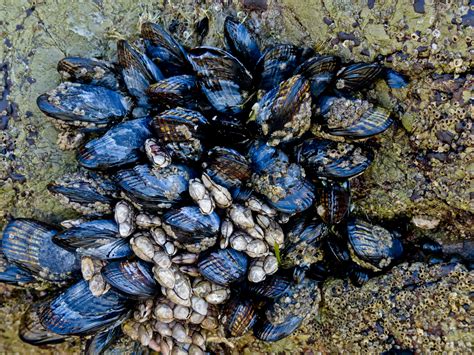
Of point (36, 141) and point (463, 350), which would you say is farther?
point (36, 141)

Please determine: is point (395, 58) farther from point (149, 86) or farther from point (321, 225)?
point (149, 86)

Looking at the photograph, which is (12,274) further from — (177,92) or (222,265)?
(177,92)

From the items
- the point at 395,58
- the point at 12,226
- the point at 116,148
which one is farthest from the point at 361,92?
the point at 12,226

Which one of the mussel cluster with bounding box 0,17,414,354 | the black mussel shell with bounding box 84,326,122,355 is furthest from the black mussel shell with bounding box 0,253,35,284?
the black mussel shell with bounding box 84,326,122,355

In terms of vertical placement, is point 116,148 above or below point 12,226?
above

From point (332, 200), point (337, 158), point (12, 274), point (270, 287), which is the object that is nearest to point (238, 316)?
point (270, 287)

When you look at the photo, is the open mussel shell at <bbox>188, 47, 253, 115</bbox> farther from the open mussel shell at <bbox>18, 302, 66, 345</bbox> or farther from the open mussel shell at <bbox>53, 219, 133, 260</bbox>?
the open mussel shell at <bbox>18, 302, 66, 345</bbox>

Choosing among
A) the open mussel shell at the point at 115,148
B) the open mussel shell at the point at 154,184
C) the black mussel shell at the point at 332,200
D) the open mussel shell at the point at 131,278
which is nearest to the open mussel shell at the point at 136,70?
the open mussel shell at the point at 115,148
